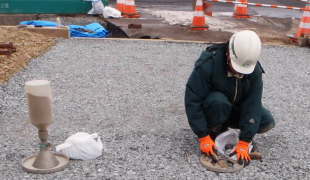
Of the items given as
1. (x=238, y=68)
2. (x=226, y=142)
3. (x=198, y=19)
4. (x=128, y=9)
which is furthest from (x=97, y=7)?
(x=238, y=68)

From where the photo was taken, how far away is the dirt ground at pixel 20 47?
6027 mm

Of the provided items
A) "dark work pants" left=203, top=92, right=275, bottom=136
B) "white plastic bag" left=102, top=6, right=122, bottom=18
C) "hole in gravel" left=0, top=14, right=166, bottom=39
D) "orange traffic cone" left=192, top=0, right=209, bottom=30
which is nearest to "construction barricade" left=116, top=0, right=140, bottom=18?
"white plastic bag" left=102, top=6, right=122, bottom=18

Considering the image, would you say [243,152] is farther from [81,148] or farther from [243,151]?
[81,148]

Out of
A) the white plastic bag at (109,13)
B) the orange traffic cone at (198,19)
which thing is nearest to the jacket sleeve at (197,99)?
the orange traffic cone at (198,19)

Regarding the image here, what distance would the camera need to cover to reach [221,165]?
3590mm

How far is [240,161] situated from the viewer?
3.64 m

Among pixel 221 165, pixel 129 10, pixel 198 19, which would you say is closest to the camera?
pixel 221 165

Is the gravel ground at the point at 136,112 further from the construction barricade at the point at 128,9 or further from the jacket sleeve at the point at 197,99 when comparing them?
the construction barricade at the point at 128,9

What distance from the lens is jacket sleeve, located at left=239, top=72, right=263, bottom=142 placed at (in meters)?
3.66

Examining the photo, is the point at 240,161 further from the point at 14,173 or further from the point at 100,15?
the point at 100,15

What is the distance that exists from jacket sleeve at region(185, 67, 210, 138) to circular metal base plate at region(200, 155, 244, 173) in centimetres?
21

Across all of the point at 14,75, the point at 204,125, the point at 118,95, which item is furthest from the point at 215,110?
the point at 14,75

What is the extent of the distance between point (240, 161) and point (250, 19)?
8.47 meters

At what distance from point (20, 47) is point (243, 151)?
455cm
